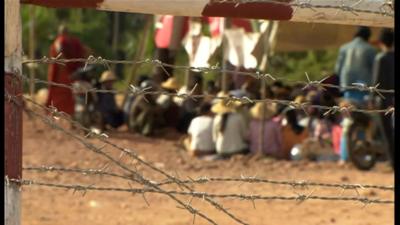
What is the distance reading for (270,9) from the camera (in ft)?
9.14

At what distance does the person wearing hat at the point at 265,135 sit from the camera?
9.73m

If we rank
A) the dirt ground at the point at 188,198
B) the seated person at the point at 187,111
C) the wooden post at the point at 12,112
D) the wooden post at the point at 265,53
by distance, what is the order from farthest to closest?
the seated person at the point at 187,111 < the wooden post at the point at 265,53 < the dirt ground at the point at 188,198 < the wooden post at the point at 12,112

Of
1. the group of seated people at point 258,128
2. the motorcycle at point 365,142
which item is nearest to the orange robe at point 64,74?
the group of seated people at point 258,128

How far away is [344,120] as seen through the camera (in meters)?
9.14

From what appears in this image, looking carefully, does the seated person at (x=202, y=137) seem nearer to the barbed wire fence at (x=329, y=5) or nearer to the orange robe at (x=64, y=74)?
the orange robe at (x=64, y=74)

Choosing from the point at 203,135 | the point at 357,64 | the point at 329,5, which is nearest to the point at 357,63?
the point at 357,64

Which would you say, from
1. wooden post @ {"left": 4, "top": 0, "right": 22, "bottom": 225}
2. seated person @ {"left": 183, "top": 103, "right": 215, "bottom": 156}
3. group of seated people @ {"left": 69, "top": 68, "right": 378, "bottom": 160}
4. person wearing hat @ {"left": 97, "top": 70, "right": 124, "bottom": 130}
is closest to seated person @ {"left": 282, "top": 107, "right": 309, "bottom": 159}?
group of seated people @ {"left": 69, "top": 68, "right": 378, "bottom": 160}

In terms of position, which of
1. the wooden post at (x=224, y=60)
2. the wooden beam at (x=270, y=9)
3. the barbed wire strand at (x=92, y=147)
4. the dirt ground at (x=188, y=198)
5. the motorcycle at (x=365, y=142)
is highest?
the wooden beam at (x=270, y=9)

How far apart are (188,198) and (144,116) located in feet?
14.6

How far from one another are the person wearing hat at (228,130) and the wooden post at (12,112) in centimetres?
703

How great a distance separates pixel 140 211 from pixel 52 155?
3.12 metres

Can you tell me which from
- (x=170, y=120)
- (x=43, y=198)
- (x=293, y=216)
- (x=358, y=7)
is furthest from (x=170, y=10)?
(x=170, y=120)

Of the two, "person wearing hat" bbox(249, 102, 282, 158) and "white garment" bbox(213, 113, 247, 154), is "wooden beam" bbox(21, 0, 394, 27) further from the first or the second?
"person wearing hat" bbox(249, 102, 282, 158)

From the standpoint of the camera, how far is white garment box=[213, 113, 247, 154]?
31.6 feet
